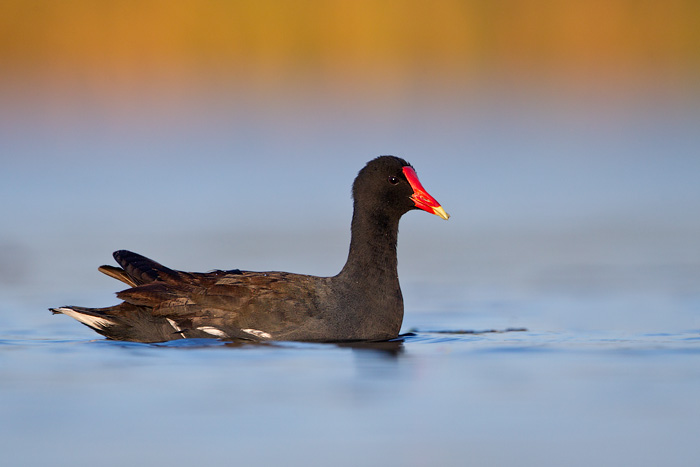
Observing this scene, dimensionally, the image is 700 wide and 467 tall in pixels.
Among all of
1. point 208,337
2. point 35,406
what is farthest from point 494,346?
point 35,406

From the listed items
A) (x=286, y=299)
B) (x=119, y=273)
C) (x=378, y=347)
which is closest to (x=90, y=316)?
(x=119, y=273)

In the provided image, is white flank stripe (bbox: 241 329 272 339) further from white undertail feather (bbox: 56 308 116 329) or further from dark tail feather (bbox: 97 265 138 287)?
dark tail feather (bbox: 97 265 138 287)

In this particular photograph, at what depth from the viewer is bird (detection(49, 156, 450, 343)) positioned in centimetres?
848

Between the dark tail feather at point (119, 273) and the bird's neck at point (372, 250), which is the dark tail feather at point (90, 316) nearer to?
the dark tail feather at point (119, 273)

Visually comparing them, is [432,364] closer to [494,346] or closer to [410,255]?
[494,346]

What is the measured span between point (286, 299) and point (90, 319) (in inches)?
57.1

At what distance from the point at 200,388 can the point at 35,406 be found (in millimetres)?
923

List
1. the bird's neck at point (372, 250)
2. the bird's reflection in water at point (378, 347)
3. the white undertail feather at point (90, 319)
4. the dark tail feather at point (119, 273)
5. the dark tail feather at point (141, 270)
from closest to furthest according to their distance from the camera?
1. the bird's reflection in water at point (378, 347)
2. the white undertail feather at point (90, 319)
3. the bird's neck at point (372, 250)
4. the dark tail feather at point (141, 270)
5. the dark tail feather at point (119, 273)

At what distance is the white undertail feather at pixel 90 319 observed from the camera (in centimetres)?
857

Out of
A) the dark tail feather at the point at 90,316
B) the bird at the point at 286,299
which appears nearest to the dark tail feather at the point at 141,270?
the bird at the point at 286,299

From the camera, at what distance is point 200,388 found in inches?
264

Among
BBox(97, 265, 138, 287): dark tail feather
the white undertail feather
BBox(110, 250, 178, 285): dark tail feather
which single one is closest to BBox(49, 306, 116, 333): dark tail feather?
the white undertail feather

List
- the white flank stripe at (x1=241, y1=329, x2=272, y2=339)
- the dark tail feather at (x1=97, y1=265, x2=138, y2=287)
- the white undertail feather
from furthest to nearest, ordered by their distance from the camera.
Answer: the dark tail feather at (x1=97, y1=265, x2=138, y2=287) → the white undertail feather → the white flank stripe at (x1=241, y1=329, x2=272, y2=339)

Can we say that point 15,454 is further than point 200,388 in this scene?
No
